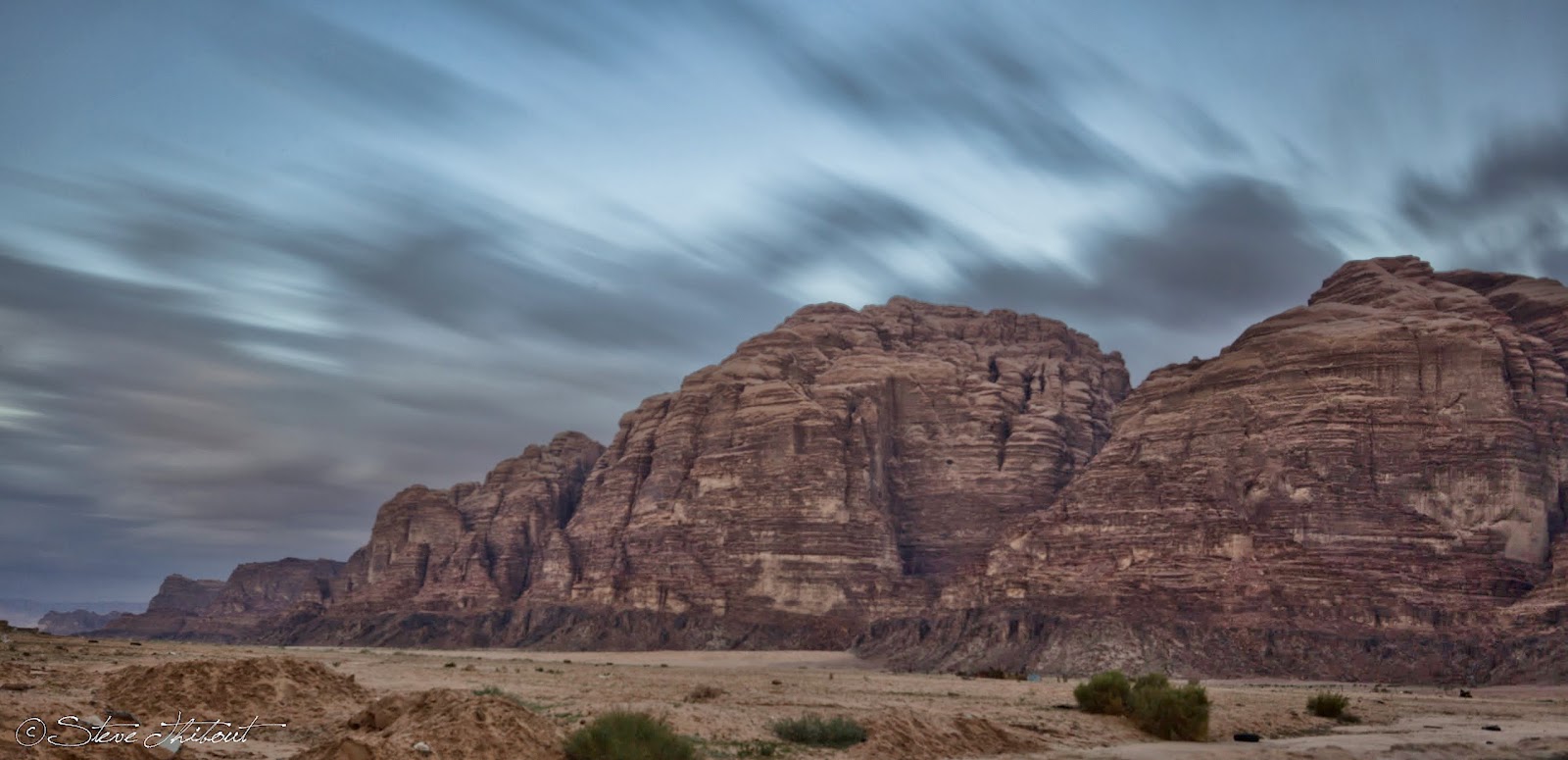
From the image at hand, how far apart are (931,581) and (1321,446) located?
5914cm

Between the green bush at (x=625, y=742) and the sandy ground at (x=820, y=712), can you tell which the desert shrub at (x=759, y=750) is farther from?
the green bush at (x=625, y=742)

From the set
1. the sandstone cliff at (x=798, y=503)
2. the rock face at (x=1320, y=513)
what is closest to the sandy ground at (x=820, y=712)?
the rock face at (x=1320, y=513)

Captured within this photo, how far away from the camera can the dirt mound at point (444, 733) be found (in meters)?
22.1

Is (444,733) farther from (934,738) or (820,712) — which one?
(820,712)

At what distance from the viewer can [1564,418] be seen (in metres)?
116

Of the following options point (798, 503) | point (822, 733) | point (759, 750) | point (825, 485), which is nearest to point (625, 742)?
point (759, 750)

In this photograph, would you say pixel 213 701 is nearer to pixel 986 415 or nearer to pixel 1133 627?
pixel 1133 627

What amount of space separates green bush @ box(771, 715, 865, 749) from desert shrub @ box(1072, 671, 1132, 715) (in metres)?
13.8

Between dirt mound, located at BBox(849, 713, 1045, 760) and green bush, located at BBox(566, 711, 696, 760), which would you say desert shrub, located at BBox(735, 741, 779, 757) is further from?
green bush, located at BBox(566, 711, 696, 760)

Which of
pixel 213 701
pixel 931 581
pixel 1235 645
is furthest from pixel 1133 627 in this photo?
pixel 213 701

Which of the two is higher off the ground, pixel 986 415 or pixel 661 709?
pixel 986 415

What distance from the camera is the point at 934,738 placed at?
31.2 meters

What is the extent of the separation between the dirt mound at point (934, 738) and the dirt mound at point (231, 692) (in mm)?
13288

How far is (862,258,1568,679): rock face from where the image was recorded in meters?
A: 101
